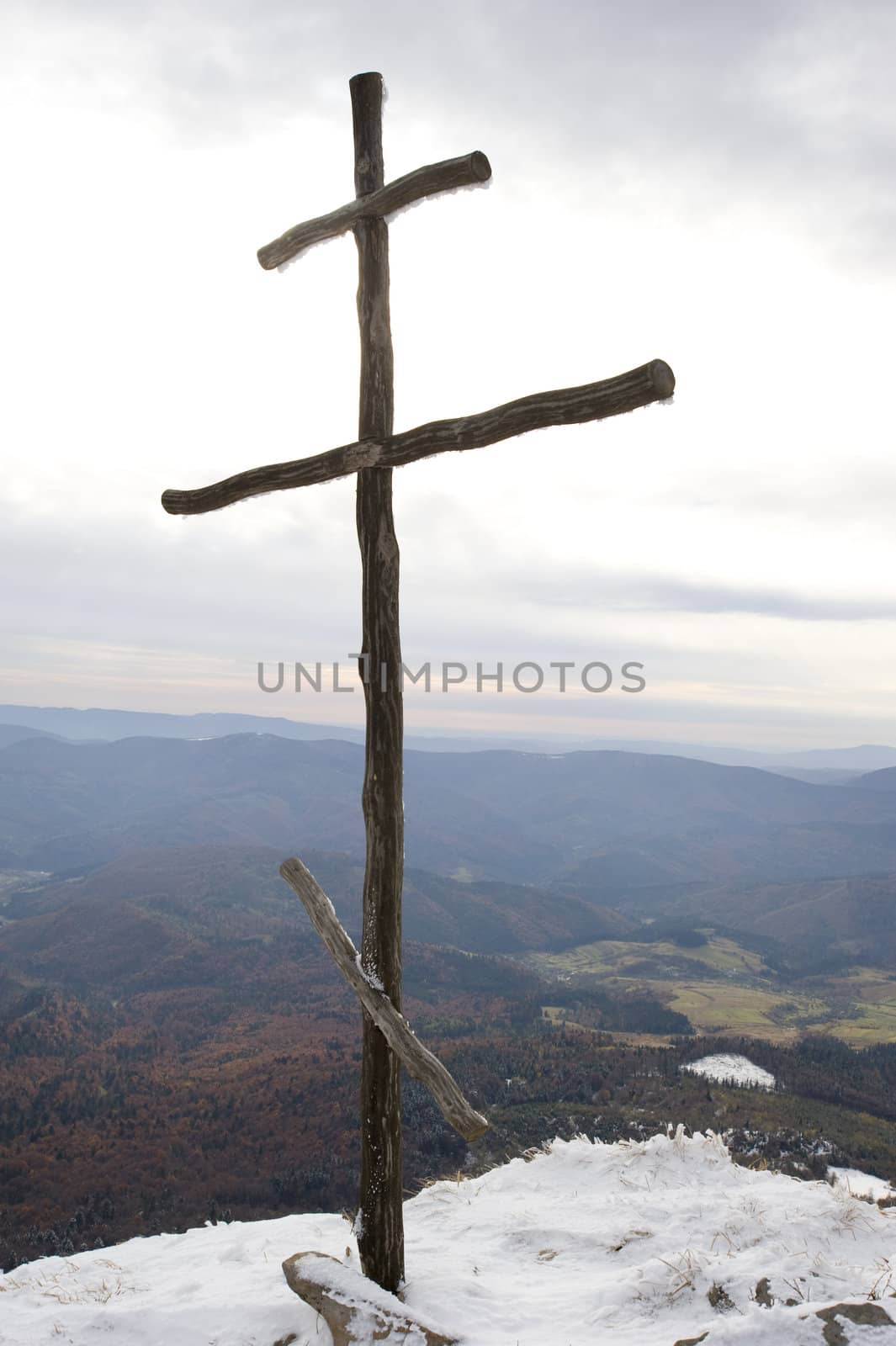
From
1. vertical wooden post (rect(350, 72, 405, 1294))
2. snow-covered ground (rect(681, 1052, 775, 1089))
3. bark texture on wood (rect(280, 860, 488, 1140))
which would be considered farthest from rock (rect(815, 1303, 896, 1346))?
snow-covered ground (rect(681, 1052, 775, 1089))

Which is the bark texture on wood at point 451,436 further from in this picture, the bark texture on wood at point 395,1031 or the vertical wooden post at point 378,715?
the bark texture on wood at point 395,1031

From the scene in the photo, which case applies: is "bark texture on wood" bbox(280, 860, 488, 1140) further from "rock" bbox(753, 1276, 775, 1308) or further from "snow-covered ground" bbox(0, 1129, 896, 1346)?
"rock" bbox(753, 1276, 775, 1308)

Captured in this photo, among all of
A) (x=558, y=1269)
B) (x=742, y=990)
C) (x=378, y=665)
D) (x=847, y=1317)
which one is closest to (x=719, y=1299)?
(x=847, y=1317)

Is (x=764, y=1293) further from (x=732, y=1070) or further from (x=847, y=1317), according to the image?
(x=732, y=1070)

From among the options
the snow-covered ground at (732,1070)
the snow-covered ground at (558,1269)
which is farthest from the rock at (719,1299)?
the snow-covered ground at (732,1070)

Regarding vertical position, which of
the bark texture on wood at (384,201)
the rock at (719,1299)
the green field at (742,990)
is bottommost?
the green field at (742,990)

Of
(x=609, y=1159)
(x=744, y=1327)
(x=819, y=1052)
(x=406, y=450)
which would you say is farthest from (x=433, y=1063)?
(x=819, y=1052)
